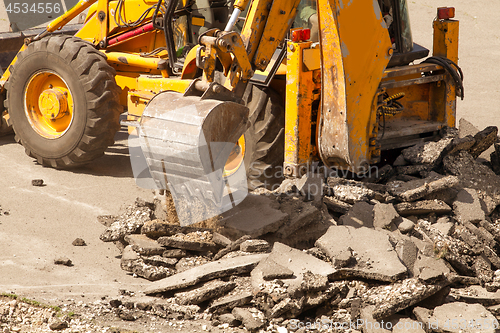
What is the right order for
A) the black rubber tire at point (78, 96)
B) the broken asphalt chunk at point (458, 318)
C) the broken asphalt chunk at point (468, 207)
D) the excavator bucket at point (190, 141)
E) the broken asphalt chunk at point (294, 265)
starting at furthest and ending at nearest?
the black rubber tire at point (78, 96) → the broken asphalt chunk at point (468, 207) → the excavator bucket at point (190, 141) → the broken asphalt chunk at point (294, 265) → the broken asphalt chunk at point (458, 318)

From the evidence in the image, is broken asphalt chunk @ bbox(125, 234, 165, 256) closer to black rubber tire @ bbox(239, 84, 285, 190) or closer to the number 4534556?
black rubber tire @ bbox(239, 84, 285, 190)

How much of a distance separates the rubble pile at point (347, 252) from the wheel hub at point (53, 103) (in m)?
2.23

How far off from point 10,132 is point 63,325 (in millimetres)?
5493

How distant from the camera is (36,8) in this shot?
1819cm

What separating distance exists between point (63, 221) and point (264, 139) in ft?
6.88

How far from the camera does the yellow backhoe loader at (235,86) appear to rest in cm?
441

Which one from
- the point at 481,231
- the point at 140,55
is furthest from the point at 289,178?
the point at 140,55

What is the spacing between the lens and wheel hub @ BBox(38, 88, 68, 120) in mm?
6777

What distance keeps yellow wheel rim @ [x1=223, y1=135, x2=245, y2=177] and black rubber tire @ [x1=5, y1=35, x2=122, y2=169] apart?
1640 mm

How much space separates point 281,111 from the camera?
18.0 ft

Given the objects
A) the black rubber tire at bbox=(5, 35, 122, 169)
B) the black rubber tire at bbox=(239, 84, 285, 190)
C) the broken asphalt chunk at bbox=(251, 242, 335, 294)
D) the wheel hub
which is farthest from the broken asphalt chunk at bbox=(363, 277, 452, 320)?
the wheel hub

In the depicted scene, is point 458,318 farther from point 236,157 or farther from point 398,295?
point 236,157

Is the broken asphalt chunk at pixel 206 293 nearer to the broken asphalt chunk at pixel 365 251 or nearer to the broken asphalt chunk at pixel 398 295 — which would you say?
the broken asphalt chunk at pixel 365 251

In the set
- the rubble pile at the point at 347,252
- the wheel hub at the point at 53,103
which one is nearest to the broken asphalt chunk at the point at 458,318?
the rubble pile at the point at 347,252
